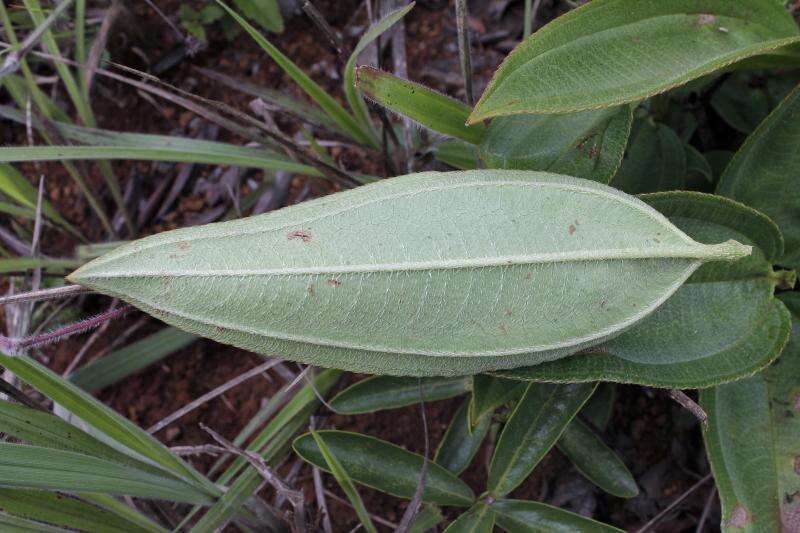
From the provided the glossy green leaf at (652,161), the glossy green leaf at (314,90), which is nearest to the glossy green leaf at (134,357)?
the glossy green leaf at (314,90)

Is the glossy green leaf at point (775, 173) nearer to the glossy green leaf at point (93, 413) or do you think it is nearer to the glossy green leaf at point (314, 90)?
the glossy green leaf at point (314, 90)

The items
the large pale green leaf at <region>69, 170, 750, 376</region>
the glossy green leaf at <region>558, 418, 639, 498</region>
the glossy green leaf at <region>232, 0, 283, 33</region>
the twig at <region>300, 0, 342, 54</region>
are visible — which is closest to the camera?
the large pale green leaf at <region>69, 170, 750, 376</region>

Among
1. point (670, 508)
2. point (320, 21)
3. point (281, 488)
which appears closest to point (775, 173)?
point (670, 508)

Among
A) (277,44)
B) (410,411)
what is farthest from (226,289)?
(277,44)

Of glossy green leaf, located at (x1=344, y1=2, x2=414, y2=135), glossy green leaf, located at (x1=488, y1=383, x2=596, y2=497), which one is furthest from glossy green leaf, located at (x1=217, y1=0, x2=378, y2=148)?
glossy green leaf, located at (x1=488, y1=383, x2=596, y2=497)

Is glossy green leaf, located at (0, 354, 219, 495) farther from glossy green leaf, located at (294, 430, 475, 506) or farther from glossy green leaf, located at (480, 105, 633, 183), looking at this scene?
glossy green leaf, located at (480, 105, 633, 183)

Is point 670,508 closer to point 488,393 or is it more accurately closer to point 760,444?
point 760,444
